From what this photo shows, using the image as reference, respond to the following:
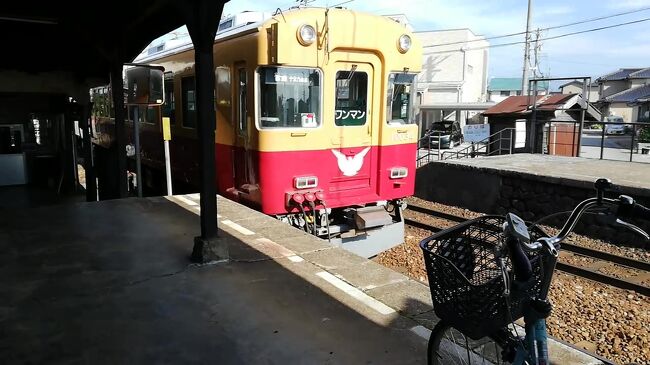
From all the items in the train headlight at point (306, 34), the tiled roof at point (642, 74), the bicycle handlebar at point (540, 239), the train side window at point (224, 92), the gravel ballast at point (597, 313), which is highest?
the tiled roof at point (642, 74)

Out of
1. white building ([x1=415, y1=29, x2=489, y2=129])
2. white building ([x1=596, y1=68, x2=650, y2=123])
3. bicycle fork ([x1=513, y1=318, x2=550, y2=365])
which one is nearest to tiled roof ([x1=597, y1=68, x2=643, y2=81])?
white building ([x1=596, y1=68, x2=650, y2=123])

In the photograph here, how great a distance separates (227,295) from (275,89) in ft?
9.80

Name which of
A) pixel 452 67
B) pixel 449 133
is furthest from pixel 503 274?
pixel 452 67

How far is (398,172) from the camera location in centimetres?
692

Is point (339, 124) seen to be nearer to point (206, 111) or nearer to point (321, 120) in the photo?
point (321, 120)

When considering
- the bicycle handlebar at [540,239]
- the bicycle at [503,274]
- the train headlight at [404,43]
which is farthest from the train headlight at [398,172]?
the bicycle handlebar at [540,239]

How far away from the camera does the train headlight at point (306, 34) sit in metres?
5.78

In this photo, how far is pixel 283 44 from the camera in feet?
18.6

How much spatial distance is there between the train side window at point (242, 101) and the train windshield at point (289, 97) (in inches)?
12.5

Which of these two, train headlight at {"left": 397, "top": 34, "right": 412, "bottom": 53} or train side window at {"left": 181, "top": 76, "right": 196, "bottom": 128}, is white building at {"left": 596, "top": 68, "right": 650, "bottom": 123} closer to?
train headlight at {"left": 397, "top": 34, "right": 412, "bottom": 53}

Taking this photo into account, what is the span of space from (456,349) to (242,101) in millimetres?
4391

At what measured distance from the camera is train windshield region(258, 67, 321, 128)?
19.1 feet

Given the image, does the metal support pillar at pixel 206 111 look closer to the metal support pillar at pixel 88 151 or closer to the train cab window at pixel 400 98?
the train cab window at pixel 400 98

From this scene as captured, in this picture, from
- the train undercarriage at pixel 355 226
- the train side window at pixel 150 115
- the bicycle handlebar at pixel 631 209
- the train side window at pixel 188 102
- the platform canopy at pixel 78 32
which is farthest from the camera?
the train side window at pixel 150 115
